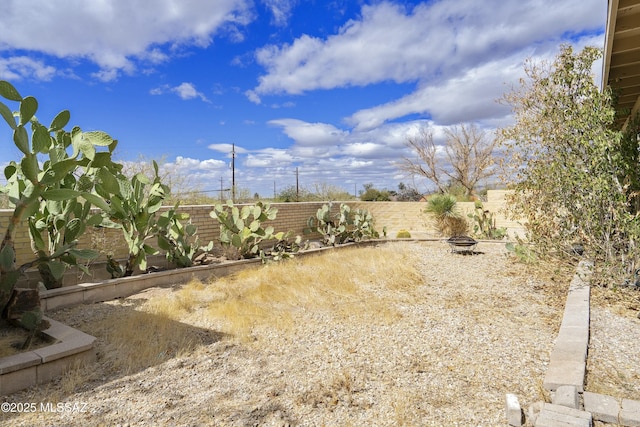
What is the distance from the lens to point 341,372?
2781 mm

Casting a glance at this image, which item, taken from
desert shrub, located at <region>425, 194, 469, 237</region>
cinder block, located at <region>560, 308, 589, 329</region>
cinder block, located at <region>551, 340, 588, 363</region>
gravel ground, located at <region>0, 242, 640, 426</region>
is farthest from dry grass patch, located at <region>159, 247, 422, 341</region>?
desert shrub, located at <region>425, 194, 469, 237</region>

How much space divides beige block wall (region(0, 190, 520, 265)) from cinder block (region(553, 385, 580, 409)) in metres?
4.55

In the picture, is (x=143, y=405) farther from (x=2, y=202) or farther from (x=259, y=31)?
(x=259, y=31)

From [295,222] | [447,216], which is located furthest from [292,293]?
[447,216]

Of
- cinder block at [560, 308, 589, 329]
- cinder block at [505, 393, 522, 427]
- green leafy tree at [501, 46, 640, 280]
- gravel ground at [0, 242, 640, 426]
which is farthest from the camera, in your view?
green leafy tree at [501, 46, 640, 280]

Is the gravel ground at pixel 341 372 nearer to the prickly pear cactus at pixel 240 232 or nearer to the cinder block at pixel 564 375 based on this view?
the cinder block at pixel 564 375

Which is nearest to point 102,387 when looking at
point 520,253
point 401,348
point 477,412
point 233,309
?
point 233,309

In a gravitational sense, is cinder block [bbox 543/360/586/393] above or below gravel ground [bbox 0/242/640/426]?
above

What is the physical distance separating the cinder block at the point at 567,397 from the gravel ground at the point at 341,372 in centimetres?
16

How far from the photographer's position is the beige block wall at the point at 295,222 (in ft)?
16.2

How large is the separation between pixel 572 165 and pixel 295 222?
6.79 meters

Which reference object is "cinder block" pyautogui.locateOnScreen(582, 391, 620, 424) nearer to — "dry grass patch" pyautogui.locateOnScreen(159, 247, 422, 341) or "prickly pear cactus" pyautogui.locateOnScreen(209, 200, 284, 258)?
"dry grass patch" pyautogui.locateOnScreen(159, 247, 422, 341)

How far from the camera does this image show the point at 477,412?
7.39ft

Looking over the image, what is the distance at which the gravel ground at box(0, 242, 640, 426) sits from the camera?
7.42 feet
